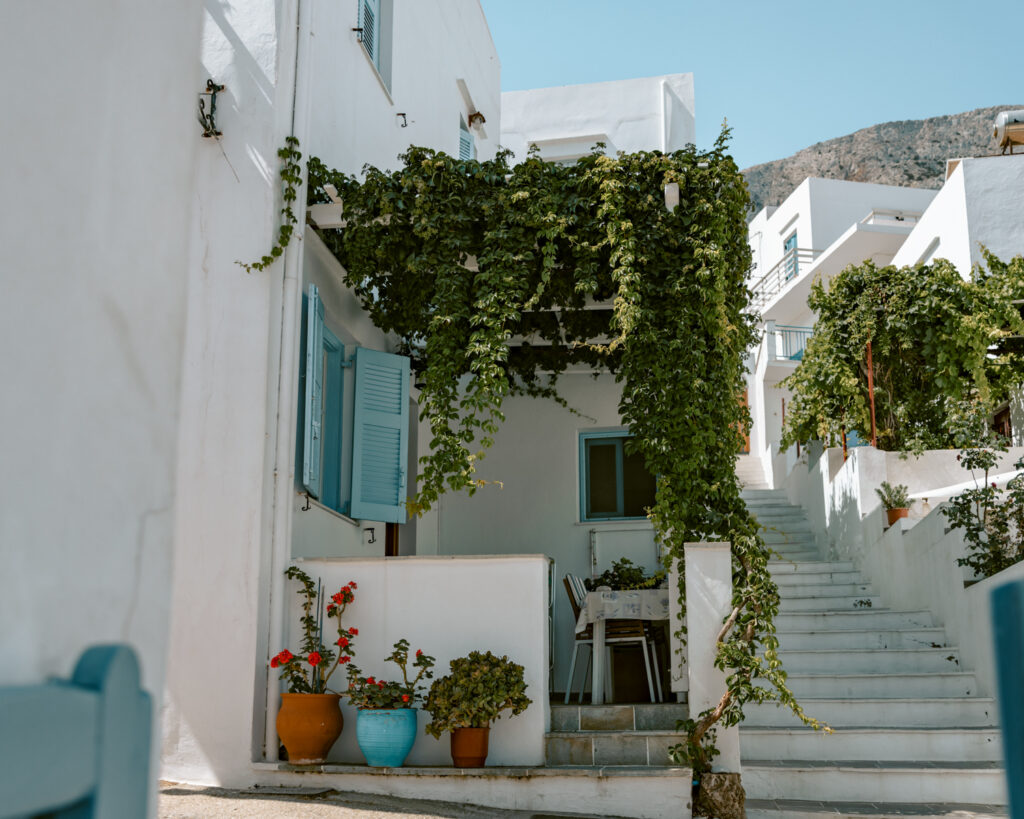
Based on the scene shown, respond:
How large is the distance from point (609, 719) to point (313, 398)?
3.32m

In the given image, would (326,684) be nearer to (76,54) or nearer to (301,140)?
(301,140)

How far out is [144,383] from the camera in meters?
1.24

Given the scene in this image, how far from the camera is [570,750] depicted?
7406 millimetres

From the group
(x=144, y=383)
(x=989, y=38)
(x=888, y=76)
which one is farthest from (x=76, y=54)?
(x=989, y=38)

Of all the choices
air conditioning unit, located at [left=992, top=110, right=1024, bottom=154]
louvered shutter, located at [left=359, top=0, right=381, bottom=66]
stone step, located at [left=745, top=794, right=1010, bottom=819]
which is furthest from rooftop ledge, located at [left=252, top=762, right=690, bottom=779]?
air conditioning unit, located at [left=992, top=110, right=1024, bottom=154]

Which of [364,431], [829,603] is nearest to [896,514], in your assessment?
[829,603]

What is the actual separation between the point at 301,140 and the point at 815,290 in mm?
7961

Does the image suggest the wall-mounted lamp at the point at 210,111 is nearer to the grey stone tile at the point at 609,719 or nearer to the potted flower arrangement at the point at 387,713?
the potted flower arrangement at the point at 387,713

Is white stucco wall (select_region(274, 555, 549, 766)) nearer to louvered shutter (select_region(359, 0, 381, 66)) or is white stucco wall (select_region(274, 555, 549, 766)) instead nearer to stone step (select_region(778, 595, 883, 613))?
stone step (select_region(778, 595, 883, 613))

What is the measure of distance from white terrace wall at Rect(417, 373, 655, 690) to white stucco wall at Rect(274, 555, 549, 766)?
3567 millimetres

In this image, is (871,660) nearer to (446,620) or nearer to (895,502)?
(895,502)

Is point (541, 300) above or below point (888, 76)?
below

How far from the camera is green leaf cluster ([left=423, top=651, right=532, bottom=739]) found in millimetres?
7152

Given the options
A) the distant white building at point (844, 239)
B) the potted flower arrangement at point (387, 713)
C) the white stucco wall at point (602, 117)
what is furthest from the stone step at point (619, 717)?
the white stucco wall at point (602, 117)
